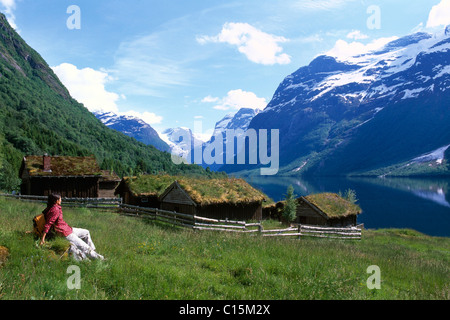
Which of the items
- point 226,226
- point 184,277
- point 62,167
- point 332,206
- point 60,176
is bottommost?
point 332,206

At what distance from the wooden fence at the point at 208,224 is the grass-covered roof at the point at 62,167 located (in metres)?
6.23

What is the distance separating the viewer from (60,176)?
3912 centimetres

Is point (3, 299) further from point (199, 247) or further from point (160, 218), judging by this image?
point (160, 218)

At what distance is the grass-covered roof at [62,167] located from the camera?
127 ft

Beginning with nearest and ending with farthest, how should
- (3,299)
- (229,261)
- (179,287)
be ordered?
(3,299) < (179,287) < (229,261)

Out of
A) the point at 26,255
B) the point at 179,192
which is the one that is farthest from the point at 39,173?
the point at 26,255

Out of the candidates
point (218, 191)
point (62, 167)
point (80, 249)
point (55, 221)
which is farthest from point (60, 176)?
point (80, 249)

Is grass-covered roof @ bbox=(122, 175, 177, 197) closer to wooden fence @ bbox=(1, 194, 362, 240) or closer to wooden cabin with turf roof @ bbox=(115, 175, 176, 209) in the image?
wooden cabin with turf roof @ bbox=(115, 175, 176, 209)

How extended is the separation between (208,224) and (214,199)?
19.1 feet

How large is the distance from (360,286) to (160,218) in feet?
66.6

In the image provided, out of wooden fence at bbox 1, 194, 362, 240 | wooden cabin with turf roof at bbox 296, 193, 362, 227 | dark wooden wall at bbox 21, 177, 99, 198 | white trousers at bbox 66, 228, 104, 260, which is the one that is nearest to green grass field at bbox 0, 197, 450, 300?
white trousers at bbox 66, 228, 104, 260

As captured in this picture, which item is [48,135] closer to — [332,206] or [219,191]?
[219,191]

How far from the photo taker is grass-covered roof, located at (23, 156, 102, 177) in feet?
127

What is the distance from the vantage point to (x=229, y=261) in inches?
355
